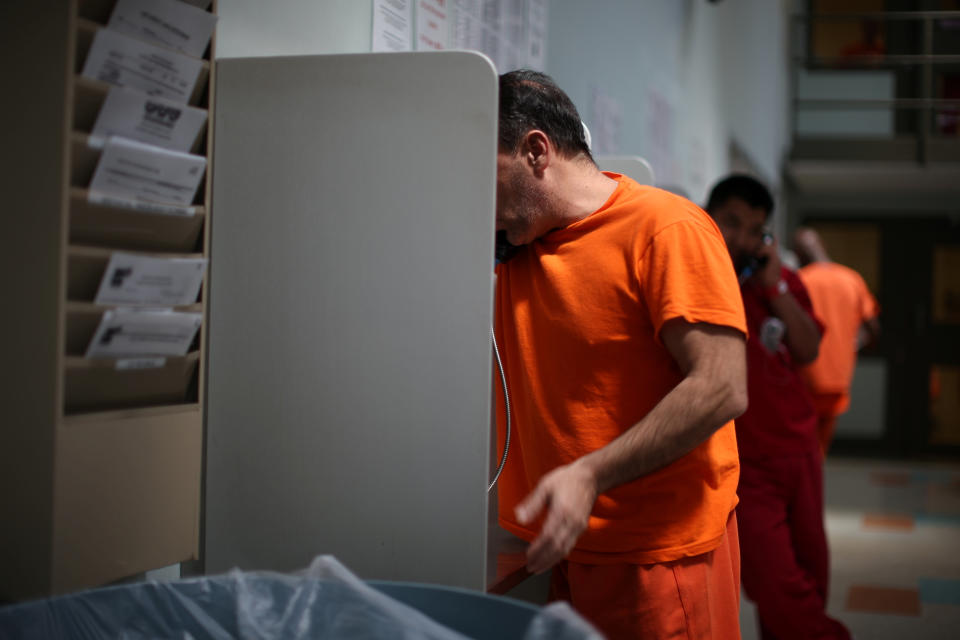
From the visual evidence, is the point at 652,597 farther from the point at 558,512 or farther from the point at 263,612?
the point at 263,612

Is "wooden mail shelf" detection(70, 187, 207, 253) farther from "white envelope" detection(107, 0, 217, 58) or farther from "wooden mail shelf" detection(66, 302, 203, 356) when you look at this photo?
"white envelope" detection(107, 0, 217, 58)

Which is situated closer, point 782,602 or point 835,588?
point 782,602

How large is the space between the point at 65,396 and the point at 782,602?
7.03 ft

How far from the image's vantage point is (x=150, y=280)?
3.67 ft

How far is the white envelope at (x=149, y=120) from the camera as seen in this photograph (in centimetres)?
105

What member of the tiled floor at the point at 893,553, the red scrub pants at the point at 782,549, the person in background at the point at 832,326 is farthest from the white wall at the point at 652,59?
the tiled floor at the point at 893,553

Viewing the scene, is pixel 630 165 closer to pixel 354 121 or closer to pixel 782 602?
pixel 354 121

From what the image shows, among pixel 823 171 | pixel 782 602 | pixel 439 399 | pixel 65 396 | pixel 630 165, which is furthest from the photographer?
pixel 823 171

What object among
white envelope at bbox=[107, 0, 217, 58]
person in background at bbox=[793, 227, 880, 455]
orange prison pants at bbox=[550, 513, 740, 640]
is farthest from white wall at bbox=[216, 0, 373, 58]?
person in background at bbox=[793, 227, 880, 455]

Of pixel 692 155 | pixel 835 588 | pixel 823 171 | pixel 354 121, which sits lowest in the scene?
pixel 835 588

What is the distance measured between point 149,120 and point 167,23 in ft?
0.39

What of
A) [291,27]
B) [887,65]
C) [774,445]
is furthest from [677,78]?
[887,65]

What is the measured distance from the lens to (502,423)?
151 centimetres

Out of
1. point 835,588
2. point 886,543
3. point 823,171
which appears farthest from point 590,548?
point 823,171
